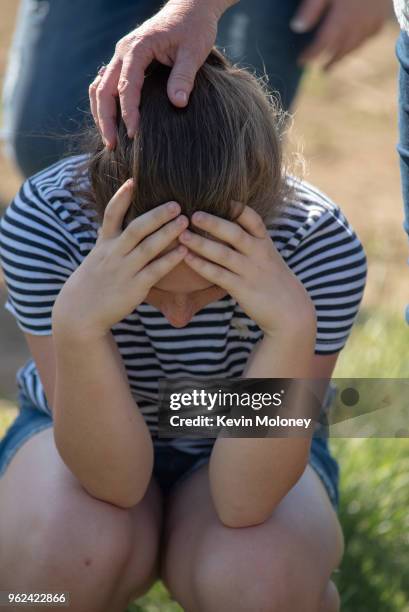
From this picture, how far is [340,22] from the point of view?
262 cm

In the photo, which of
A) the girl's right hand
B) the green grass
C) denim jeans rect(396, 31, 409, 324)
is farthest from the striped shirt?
the green grass

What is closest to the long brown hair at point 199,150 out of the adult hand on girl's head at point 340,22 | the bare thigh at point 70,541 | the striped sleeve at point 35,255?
the striped sleeve at point 35,255

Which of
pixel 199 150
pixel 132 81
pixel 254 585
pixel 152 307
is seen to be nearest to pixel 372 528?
pixel 254 585

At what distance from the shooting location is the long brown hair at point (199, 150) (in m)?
1.73

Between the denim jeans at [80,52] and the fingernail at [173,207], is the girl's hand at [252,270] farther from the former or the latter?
the denim jeans at [80,52]

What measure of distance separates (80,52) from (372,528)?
1515 millimetres

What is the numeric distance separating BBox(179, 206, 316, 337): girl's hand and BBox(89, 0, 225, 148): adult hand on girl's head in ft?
0.69

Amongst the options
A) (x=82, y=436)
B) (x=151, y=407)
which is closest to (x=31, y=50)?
(x=151, y=407)

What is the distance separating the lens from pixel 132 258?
1.78m

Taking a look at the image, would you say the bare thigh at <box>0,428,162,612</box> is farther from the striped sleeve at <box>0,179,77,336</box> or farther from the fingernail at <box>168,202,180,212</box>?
the fingernail at <box>168,202,180,212</box>

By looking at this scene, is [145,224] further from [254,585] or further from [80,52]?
[80,52]

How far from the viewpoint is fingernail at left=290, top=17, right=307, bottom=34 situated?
267 cm

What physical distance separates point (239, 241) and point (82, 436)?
471 mm

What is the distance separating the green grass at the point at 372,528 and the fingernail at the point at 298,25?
1104 mm
